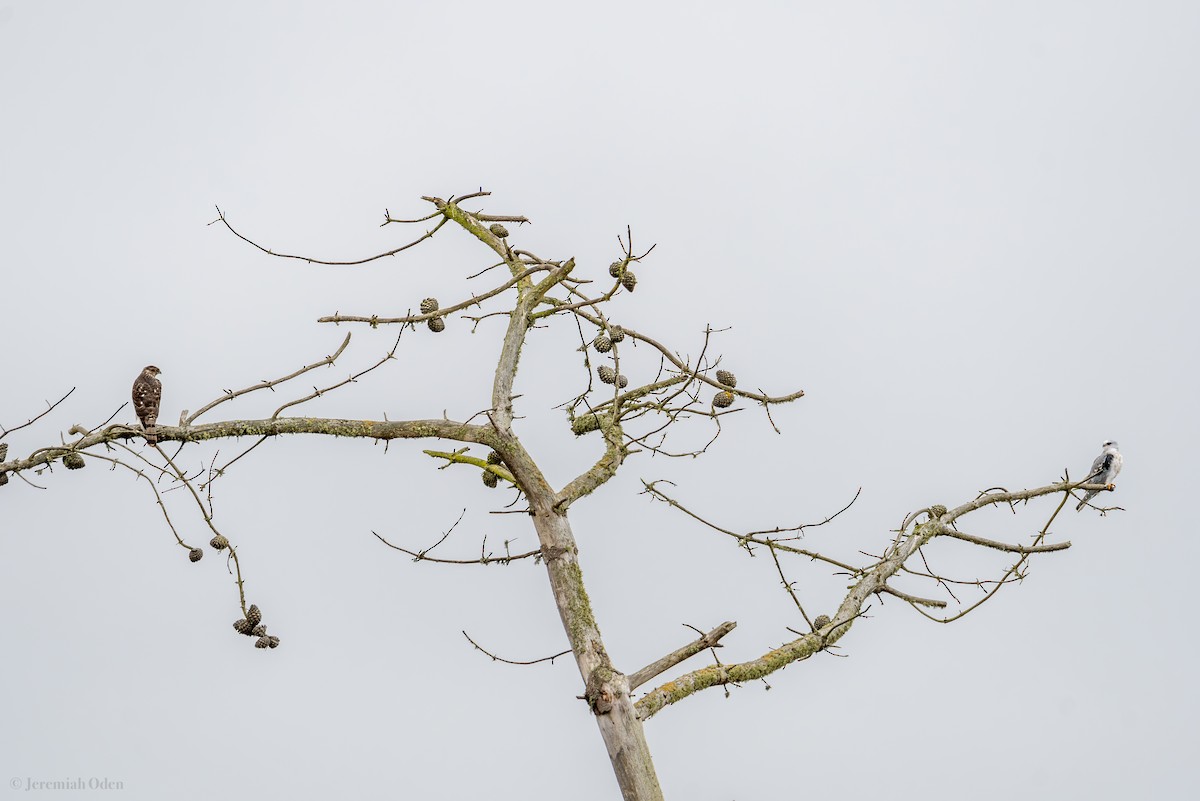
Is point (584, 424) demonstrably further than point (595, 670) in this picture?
Yes

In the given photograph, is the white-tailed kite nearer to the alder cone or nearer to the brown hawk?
the alder cone

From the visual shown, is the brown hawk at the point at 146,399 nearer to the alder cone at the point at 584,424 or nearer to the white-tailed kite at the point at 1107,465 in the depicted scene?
the alder cone at the point at 584,424

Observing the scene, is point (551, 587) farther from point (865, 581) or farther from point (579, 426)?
point (865, 581)

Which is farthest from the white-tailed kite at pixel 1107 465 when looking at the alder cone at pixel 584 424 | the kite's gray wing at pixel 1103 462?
the alder cone at pixel 584 424

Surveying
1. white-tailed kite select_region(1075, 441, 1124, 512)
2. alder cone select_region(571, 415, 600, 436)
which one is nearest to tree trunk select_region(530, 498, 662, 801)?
alder cone select_region(571, 415, 600, 436)

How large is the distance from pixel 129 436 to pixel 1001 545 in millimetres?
3635

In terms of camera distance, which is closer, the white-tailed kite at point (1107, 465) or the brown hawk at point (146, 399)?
the brown hawk at point (146, 399)

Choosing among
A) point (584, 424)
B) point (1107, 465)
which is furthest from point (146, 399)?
point (1107, 465)

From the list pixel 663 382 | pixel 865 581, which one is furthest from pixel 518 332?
pixel 865 581

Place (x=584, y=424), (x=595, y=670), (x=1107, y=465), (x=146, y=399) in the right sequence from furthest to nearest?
(x=1107, y=465)
(x=584, y=424)
(x=595, y=670)
(x=146, y=399)

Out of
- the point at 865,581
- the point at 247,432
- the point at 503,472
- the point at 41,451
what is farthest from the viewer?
the point at 865,581

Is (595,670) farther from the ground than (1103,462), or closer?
closer

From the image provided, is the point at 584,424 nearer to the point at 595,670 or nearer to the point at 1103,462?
the point at 595,670

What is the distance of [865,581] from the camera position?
200 inches
